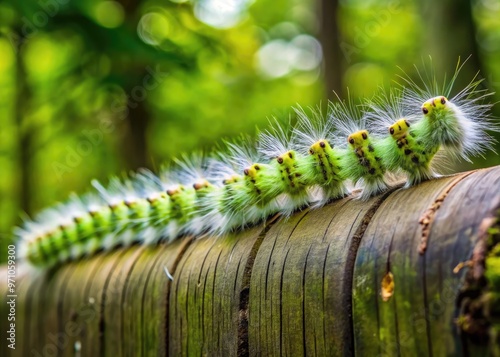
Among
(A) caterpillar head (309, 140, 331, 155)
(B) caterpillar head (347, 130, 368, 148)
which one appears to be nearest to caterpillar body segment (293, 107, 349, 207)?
(A) caterpillar head (309, 140, 331, 155)

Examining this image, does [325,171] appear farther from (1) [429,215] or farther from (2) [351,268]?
(1) [429,215]

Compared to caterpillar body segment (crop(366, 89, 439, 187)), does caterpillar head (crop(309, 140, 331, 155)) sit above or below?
above

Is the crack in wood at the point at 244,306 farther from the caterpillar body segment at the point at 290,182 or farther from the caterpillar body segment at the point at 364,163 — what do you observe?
the caterpillar body segment at the point at 364,163

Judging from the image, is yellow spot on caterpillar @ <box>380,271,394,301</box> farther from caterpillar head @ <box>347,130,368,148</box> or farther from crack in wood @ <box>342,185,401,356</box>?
caterpillar head @ <box>347,130,368,148</box>

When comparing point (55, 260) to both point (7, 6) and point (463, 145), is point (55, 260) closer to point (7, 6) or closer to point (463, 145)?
point (7, 6)

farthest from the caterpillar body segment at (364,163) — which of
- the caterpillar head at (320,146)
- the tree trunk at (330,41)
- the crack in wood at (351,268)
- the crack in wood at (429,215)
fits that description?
the tree trunk at (330,41)

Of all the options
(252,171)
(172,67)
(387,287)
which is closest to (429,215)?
(387,287)
